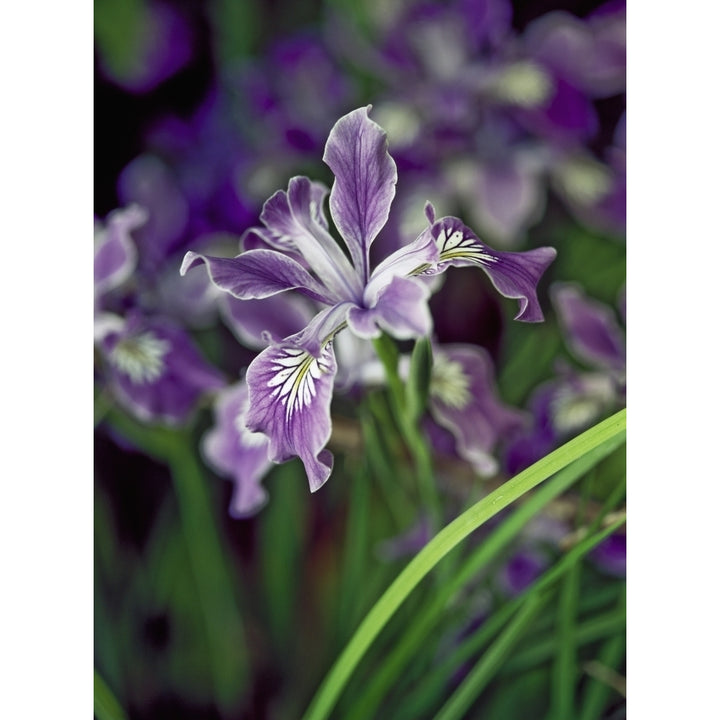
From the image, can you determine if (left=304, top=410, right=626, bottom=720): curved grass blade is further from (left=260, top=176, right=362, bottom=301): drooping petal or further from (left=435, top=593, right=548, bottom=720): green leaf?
(left=260, top=176, right=362, bottom=301): drooping petal

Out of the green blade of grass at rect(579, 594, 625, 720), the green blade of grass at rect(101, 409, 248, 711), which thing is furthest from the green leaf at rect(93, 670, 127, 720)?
the green blade of grass at rect(579, 594, 625, 720)

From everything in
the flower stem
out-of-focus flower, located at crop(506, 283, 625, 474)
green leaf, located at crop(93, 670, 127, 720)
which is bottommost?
green leaf, located at crop(93, 670, 127, 720)

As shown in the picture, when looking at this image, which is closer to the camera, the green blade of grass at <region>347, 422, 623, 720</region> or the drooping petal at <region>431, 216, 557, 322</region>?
the drooping petal at <region>431, 216, 557, 322</region>

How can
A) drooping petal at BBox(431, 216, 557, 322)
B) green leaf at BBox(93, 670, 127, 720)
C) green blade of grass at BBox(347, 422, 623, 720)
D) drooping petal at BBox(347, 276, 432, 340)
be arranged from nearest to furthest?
drooping petal at BBox(347, 276, 432, 340)
drooping petal at BBox(431, 216, 557, 322)
green blade of grass at BBox(347, 422, 623, 720)
green leaf at BBox(93, 670, 127, 720)

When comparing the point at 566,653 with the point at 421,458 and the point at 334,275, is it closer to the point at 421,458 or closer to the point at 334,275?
the point at 421,458

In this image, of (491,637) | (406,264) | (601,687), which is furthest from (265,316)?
(601,687)

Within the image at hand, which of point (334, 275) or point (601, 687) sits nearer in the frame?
point (334, 275)

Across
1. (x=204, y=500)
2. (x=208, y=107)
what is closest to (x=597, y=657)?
(x=204, y=500)
